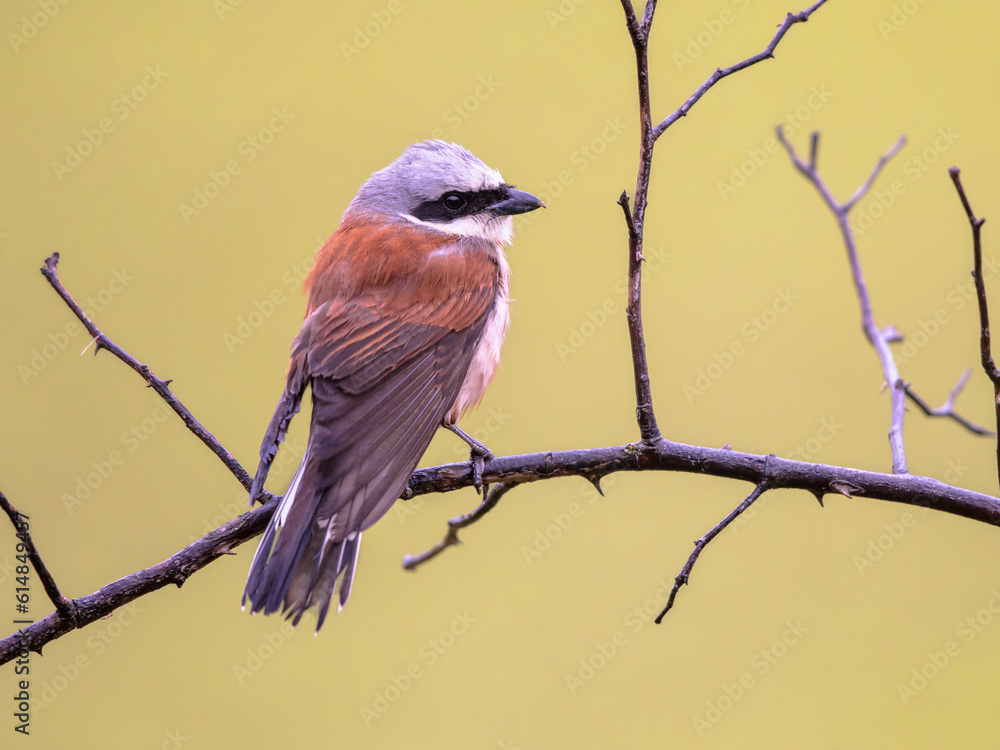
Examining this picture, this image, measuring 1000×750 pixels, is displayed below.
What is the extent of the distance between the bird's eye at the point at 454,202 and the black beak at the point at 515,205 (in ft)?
0.33

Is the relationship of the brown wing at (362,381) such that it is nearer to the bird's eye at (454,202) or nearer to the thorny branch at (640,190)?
the bird's eye at (454,202)

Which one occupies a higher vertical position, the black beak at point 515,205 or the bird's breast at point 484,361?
the black beak at point 515,205

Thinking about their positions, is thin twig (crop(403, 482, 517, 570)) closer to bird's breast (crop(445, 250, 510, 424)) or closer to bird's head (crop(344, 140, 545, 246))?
bird's breast (crop(445, 250, 510, 424))

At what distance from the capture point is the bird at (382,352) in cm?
207

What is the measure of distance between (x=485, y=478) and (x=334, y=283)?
0.95 m

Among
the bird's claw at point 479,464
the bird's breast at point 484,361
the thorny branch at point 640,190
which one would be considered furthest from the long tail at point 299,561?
the thorny branch at point 640,190

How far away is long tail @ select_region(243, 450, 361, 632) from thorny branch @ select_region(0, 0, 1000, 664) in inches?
3.0

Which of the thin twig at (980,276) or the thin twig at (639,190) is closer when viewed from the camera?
the thin twig at (980,276)

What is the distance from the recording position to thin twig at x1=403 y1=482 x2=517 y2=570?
2.17m

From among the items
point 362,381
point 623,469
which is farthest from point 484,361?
point 623,469

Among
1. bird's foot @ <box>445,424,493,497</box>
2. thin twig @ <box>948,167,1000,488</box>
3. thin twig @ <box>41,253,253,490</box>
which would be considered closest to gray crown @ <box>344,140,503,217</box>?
bird's foot @ <box>445,424,493,497</box>

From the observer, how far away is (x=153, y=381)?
2.07 meters

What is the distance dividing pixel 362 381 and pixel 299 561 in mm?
543

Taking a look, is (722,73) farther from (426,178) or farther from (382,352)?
(426,178)
